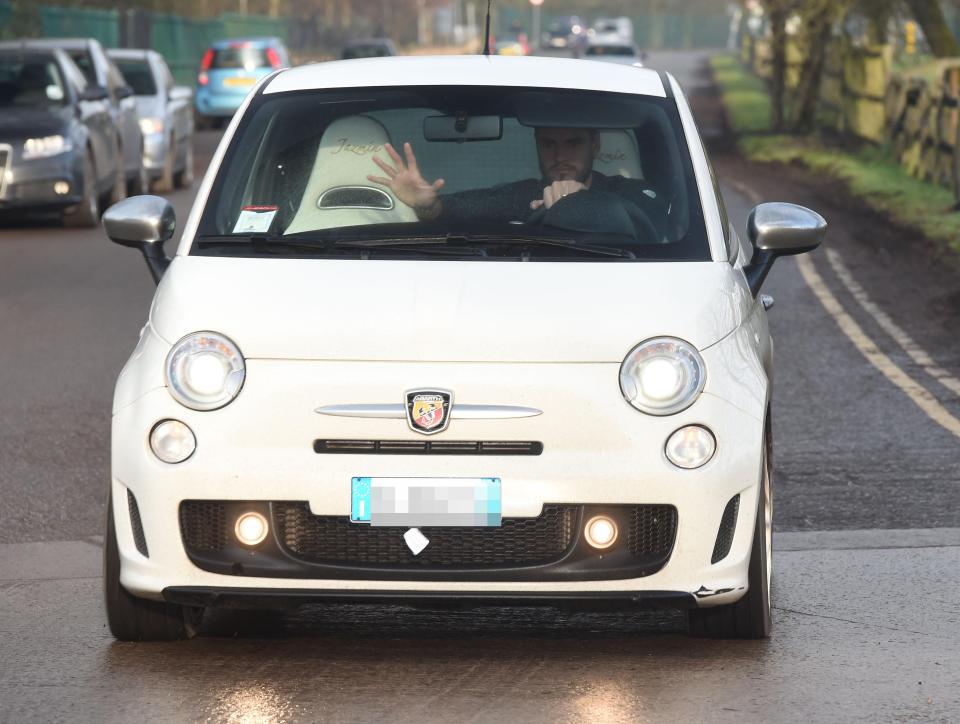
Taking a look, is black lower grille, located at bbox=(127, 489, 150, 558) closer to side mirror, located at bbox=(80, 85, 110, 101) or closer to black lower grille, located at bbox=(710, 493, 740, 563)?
black lower grille, located at bbox=(710, 493, 740, 563)

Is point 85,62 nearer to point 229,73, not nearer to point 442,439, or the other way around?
point 442,439

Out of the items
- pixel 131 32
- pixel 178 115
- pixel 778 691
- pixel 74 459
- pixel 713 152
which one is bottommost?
pixel 131 32

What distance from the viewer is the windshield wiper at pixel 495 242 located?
5.74 m

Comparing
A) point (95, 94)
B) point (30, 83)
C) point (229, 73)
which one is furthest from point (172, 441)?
point (229, 73)

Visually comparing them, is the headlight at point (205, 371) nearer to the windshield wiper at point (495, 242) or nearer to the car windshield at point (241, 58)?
the windshield wiper at point (495, 242)

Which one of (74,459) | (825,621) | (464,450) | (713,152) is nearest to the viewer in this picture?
(464,450)

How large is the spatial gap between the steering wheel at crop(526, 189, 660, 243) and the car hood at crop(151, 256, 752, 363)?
1.05 feet

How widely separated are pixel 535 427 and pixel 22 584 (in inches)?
85.9

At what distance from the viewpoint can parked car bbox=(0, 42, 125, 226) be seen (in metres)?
19.1

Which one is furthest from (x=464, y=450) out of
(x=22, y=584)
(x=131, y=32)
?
(x=131, y=32)

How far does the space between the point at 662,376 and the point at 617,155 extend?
138cm

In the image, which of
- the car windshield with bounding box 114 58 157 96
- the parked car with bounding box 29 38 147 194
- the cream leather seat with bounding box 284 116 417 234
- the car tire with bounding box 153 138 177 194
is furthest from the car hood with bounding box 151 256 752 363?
the car windshield with bounding box 114 58 157 96

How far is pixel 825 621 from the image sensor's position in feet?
19.3

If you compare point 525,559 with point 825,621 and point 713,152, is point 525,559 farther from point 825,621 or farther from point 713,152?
point 713,152
